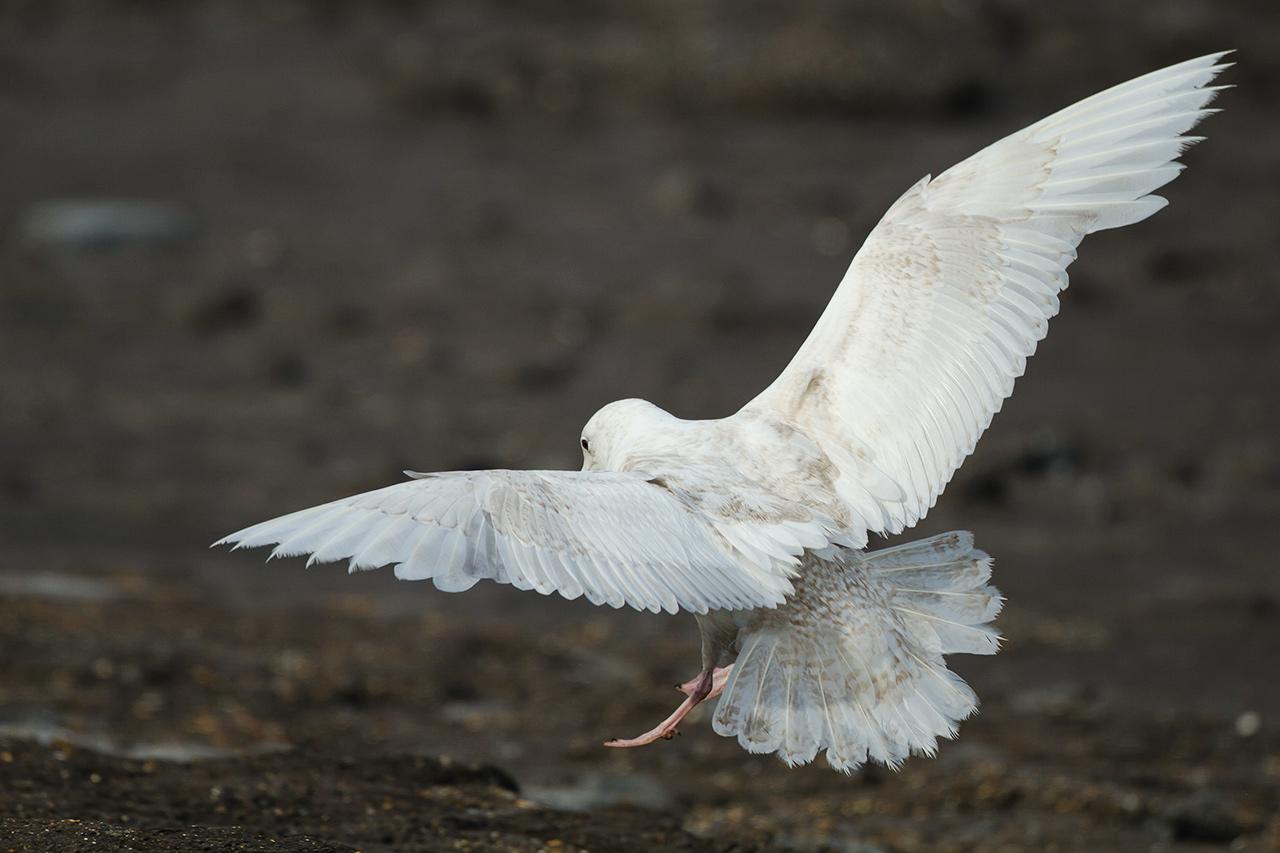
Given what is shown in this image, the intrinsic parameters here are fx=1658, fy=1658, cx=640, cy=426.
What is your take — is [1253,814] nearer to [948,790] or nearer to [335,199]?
[948,790]

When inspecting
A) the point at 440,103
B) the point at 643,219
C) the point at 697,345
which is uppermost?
the point at 440,103

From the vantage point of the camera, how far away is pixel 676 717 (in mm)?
4809

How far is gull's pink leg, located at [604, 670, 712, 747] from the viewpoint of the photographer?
4801 mm

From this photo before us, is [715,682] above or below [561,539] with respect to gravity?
below

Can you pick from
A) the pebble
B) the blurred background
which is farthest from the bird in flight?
the pebble

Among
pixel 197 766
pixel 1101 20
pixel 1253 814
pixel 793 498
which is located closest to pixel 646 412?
pixel 793 498

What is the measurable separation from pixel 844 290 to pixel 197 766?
261 centimetres

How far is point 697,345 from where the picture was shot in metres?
10.6

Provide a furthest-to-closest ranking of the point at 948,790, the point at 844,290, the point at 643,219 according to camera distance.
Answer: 1. the point at 643,219
2. the point at 948,790
3. the point at 844,290

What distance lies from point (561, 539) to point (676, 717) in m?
0.96

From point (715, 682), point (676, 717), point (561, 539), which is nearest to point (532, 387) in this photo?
point (715, 682)

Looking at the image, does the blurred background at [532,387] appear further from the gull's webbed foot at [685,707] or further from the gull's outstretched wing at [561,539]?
the gull's outstretched wing at [561,539]

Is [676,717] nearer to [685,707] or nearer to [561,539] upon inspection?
[685,707]

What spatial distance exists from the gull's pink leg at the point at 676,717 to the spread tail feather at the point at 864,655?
226 millimetres
